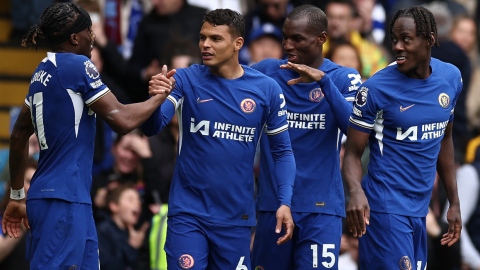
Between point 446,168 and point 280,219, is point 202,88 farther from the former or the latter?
point 446,168

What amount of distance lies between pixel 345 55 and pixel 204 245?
460cm

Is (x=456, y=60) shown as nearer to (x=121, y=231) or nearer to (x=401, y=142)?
(x=121, y=231)

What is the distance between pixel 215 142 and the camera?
6008 millimetres

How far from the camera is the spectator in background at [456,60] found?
1171 cm

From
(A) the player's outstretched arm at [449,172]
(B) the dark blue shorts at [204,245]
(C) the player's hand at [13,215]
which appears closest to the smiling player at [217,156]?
(B) the dark blue shorts at [204,245]

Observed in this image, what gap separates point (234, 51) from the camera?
245 inches

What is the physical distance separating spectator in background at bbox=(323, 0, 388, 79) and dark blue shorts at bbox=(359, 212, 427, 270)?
482 cm

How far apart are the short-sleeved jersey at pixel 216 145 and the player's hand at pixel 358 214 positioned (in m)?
0.83

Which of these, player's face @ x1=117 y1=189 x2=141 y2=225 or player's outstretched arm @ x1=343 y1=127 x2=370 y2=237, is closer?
player's outstretched arm @ x1=343 y1=127 x2=370 y2=237

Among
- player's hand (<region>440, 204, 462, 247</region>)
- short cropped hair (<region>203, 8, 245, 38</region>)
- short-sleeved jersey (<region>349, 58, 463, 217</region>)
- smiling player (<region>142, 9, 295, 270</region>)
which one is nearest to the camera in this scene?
smiling player (<region>142, 9, 295, 270</region>)

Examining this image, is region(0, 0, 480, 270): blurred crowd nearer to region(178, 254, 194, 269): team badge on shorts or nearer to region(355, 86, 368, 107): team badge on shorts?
region(178, 254, 194, 269): team badge on shorts

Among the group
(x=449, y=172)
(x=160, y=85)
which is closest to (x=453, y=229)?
(x=449, y=172)

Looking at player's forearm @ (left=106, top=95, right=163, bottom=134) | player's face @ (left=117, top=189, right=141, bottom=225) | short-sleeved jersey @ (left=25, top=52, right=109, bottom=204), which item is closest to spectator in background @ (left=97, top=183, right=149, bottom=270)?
player's face @ (left=117, top=189, right=141, bottom=225)

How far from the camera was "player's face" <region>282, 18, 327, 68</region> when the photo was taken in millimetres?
6590
